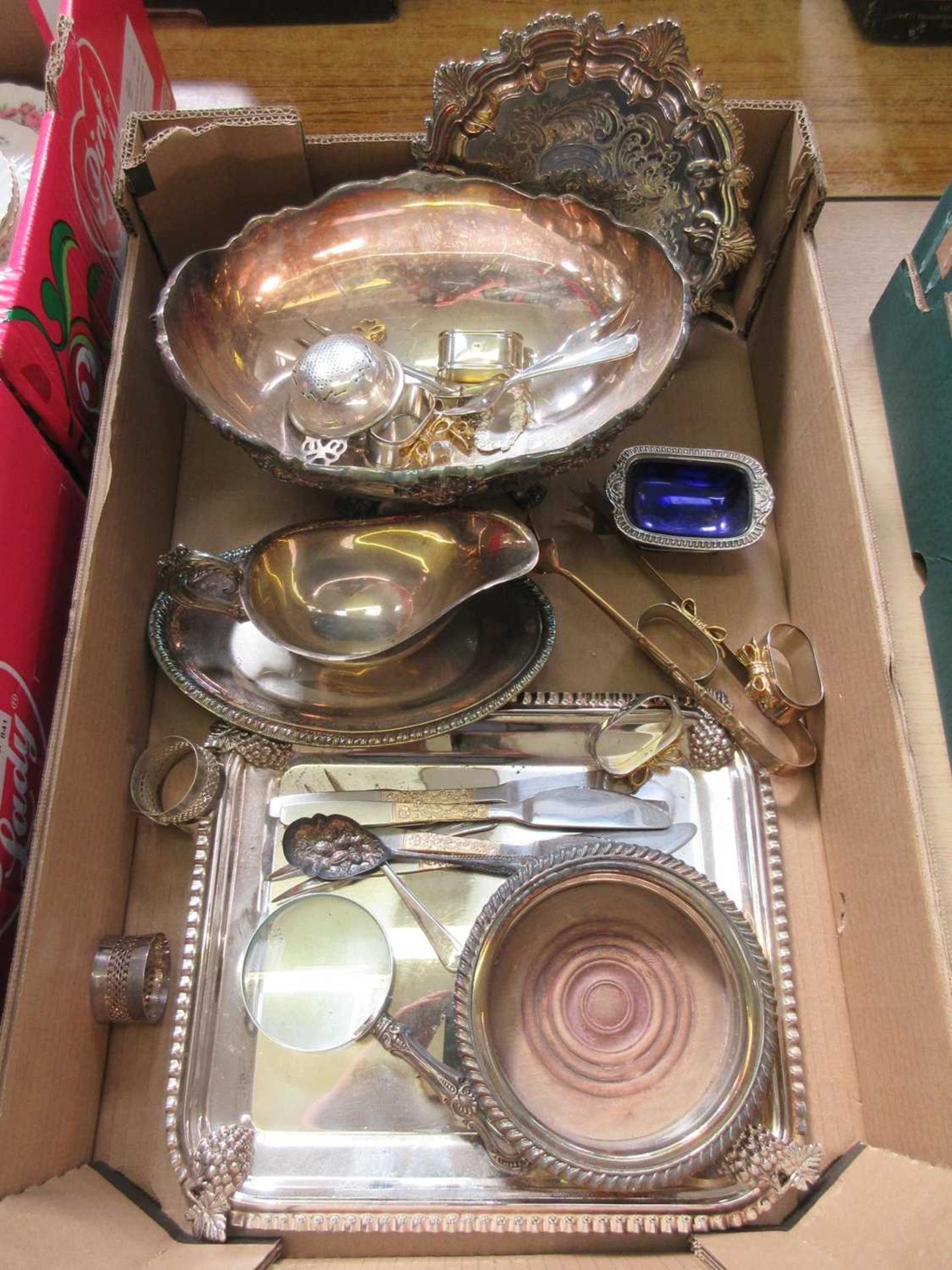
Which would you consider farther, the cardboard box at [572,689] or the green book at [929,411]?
the green book at [929,411]

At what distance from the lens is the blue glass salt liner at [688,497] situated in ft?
2.92

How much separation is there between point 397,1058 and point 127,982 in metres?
0.21

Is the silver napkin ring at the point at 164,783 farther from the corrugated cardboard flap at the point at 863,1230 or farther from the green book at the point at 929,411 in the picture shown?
the green book at the point at 929,411

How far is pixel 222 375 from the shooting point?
86cm

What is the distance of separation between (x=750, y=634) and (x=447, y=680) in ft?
0.95

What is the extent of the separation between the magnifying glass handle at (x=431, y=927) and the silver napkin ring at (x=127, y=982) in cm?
18

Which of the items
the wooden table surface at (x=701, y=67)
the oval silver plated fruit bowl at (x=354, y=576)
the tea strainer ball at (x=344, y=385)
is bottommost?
the oval silver plated fruit bowl at (x=354, y=576)

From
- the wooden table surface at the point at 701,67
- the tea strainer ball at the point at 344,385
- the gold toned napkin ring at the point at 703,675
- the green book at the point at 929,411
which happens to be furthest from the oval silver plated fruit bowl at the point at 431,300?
the wooden table surface at the point at 701,67

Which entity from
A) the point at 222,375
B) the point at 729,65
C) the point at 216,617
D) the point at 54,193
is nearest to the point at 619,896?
the point at 216,617

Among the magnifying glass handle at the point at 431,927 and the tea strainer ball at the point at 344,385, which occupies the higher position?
the tea strainer ball at the point at 344,385

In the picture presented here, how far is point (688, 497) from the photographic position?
907 millimetres

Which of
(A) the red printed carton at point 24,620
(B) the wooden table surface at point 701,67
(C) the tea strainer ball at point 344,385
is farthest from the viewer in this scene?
(B) the wooden table surface at point 701,67

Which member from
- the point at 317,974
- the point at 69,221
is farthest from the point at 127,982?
the point at 69,221

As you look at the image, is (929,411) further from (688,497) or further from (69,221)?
(69,221)
